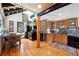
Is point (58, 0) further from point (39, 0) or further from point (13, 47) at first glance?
point (13, 47)

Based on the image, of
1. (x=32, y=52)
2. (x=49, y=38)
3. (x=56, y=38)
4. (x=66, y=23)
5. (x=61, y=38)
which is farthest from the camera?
(x=49, y=38)

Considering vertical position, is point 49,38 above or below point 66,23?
below

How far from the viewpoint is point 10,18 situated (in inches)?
128

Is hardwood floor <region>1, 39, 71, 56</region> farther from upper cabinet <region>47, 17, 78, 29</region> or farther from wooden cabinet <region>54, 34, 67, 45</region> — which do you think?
upper cabinet <region>47, 17, 78, 29</region>

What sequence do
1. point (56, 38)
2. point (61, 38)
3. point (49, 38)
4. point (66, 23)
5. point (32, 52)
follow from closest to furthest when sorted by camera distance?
point (32, 52) < point (61, 38) < point (66, 23) < point (56, 38) < point (49, 38)

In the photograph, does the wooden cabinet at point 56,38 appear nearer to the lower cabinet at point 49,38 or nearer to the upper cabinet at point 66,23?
the lower cabinet at point 49,38

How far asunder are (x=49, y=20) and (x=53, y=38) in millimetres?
1014

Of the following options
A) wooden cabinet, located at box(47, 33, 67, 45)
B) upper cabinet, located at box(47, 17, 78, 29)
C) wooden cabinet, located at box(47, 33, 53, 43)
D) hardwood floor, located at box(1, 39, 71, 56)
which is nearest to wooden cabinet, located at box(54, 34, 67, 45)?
wooden cabinet, located at box(47, 33, 67, 45)

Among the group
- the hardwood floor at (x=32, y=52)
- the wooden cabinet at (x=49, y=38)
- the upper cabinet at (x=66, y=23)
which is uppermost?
the upper cabinet at (x=66, y=23)

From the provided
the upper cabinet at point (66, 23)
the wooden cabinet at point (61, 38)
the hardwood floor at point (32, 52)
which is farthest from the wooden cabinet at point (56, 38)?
the hardwood floor at point (32, 52)

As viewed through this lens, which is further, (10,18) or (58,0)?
(10,18)

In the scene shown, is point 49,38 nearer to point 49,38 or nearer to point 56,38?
point 49,38

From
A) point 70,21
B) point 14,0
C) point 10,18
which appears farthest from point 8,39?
point 70,21

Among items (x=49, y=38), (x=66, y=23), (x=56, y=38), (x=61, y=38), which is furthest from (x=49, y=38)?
(x=66, y=23)
